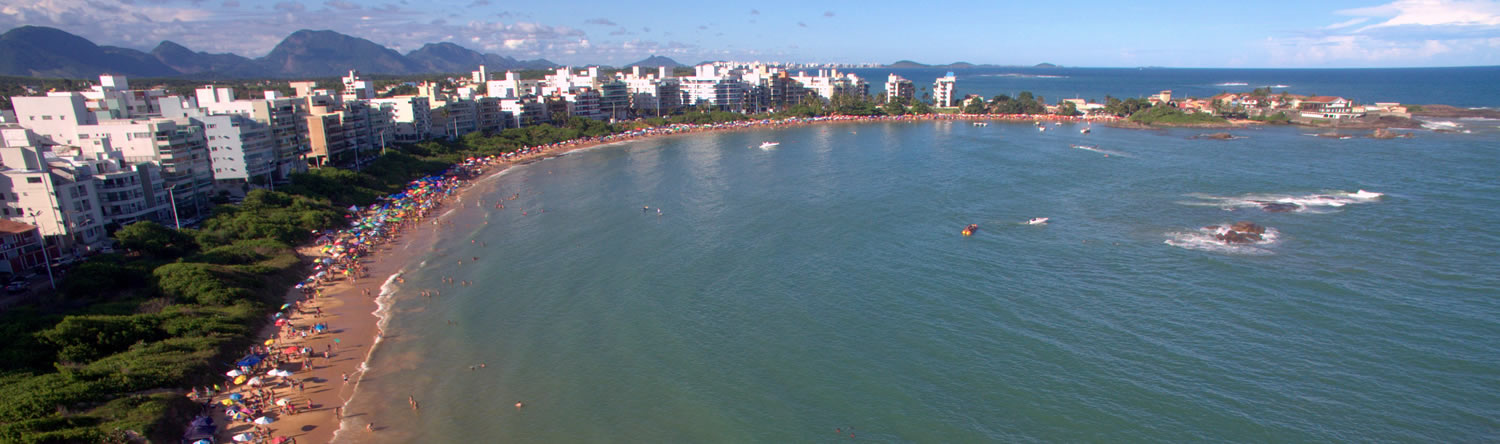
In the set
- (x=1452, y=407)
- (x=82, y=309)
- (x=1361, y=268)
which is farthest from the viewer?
(x=1361, y=268)

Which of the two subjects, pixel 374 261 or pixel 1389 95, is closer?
pixel 374 261

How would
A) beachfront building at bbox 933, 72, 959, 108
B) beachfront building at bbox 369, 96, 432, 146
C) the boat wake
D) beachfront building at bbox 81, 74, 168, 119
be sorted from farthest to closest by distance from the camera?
beachfront building at bbox 933, 72, 959, 108, beachfront building at bbox 369, 96, 432, 146, the boat wake, beachfront building at bbox 81, 74, 168, 119

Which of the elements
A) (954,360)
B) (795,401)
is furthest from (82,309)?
(954,360)

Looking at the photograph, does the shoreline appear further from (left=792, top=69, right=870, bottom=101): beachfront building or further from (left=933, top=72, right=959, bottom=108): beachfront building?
(left=933, top=72, right=959, bottom=108): beachfront building

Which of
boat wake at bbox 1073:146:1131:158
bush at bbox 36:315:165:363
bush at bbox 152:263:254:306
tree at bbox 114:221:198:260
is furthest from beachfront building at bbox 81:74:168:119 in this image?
boat wake at bbox 1073:146:1131:158

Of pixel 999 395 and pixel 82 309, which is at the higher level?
pixel 82 309

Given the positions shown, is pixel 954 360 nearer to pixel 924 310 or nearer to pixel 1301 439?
pixel 924 310
